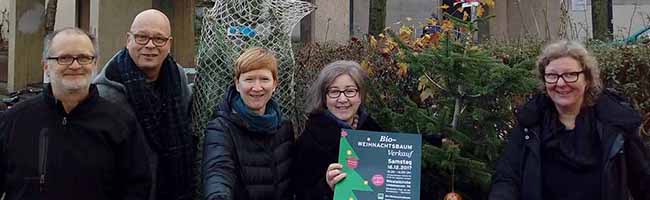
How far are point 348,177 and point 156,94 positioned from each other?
110cm

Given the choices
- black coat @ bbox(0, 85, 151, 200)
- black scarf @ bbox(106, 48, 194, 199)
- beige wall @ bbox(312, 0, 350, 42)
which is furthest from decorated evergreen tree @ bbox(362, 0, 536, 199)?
beige wall @ bbox(312, 0, 350, 42)

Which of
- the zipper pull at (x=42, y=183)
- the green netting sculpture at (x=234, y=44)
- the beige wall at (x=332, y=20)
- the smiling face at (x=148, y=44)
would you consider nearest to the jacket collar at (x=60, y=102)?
the zipper pull at (x=42, y=183)

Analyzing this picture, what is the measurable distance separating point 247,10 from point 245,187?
1245mm

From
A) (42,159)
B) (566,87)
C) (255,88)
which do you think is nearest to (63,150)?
(42,159)

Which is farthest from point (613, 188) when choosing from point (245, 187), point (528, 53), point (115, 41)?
point (115, 41)

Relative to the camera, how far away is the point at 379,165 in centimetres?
314

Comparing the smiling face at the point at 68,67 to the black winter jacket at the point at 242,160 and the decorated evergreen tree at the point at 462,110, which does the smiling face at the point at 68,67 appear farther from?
the decorated evergreen tree at the point at 462,110

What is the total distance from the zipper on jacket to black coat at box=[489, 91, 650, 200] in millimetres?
2024

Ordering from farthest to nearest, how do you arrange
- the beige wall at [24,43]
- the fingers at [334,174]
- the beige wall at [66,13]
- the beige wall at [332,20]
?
the beige wall at [24,43], the beige wall at [66,13], the beige wall at [332,20], the fingers at [334,174]

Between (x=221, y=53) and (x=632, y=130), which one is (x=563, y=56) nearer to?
(x=632, y=130)

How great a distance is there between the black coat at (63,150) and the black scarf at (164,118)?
0.39 meters

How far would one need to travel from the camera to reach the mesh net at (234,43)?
378 cm

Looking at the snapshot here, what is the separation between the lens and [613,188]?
287cm

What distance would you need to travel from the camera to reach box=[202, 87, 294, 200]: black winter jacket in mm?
3117
